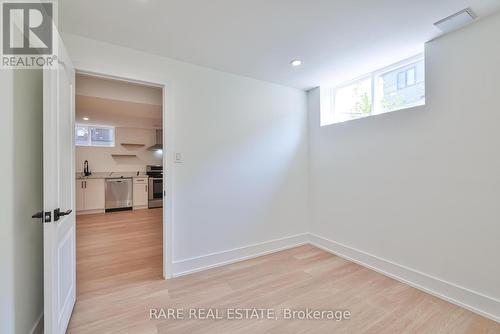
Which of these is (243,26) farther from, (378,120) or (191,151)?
(378,120)

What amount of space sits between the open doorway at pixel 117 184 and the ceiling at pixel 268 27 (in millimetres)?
547

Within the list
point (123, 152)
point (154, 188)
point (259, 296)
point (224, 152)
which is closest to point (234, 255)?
point (259, 296)

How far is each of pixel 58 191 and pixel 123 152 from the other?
17.5 feet

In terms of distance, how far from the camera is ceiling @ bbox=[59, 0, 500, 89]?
1602 millimetres

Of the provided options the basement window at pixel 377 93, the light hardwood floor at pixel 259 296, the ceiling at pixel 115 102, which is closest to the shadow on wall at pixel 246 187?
the light hardwood floor at pixel 259 296

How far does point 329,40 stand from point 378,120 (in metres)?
1.13

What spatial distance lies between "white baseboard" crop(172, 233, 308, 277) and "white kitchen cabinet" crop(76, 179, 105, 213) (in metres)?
4.16

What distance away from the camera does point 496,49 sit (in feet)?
5.64

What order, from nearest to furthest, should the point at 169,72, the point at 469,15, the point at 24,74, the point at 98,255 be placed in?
the point at 24,74, the point at 469,15, the point at 169,72, the point at 98,255

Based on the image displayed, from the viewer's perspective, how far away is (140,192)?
5895 millimetres

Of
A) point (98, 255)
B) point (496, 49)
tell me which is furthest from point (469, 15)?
point (98, 255)

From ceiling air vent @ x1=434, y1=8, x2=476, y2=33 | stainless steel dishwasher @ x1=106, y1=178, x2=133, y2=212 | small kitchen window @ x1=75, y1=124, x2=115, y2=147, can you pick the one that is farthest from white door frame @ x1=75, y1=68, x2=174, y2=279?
small kitchen window @ x1=75, y1=124, x2=115, y2=147

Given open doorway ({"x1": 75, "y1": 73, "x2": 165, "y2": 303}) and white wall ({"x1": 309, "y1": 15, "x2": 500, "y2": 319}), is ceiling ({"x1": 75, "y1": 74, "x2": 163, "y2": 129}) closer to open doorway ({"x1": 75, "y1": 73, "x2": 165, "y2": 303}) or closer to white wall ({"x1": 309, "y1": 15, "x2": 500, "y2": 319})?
open doorway ({"x1": 75, "y1": 73, "x2": 165, "y2": 303})
